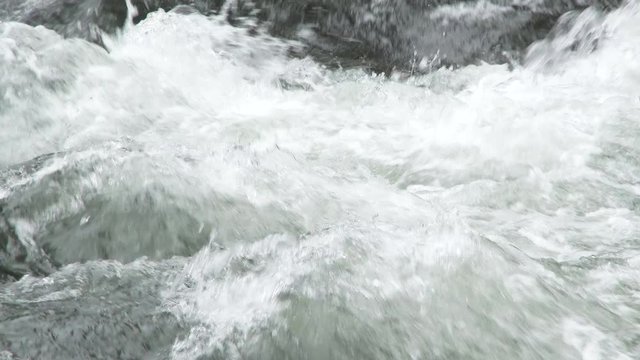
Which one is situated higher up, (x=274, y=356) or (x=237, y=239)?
(x=274, y=356)

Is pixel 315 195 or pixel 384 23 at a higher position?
pixel 315 195

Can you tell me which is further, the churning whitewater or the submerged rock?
the submerged rock

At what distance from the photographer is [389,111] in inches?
195

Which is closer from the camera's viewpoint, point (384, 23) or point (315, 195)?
point (315, 195)

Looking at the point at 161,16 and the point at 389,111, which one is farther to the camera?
the point at 161,16

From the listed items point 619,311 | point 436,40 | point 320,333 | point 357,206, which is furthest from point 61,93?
point 619,311

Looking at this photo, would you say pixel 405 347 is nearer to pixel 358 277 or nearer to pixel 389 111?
pixel 358 277

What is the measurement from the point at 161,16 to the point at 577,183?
4195mm

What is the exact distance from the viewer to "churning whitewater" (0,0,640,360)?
2.19 m

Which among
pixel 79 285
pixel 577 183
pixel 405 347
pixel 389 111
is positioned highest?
pixel 405 347

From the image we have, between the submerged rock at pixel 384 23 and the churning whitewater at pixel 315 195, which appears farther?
the submerged rock at pixel 384 23

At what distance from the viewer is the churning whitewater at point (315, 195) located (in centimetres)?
219

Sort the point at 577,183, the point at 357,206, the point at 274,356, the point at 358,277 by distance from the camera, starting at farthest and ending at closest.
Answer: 1. the point at 577,183
2. the point at 357,206
3. the point at 358,277
4. the point at 274,356

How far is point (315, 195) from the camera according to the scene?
3.34m
